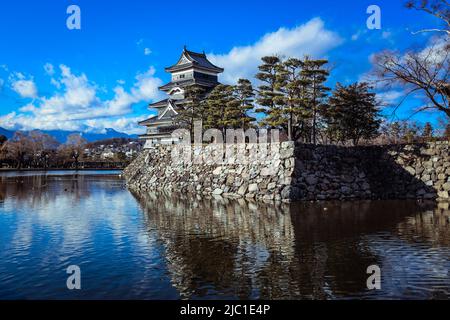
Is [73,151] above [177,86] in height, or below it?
below

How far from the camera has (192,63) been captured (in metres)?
40.7

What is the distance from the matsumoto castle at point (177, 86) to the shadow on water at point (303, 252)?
2655 cm

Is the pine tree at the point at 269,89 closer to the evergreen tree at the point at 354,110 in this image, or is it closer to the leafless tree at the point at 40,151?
the evergreen tree at the point at 354,110

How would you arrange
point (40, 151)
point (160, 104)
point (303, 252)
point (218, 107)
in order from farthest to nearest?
point (40, 151)
point (160, 104)
point (218, 107)
point (303, 252)

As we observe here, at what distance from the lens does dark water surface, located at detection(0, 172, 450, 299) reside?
214 inches

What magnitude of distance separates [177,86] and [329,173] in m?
25.9

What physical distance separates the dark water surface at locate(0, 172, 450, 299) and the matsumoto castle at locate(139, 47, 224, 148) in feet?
86.5

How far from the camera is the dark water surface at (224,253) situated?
543 cm

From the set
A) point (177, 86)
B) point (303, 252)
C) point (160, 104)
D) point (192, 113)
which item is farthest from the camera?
point (160, 104)

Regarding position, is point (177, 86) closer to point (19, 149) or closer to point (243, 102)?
point (243, 102)

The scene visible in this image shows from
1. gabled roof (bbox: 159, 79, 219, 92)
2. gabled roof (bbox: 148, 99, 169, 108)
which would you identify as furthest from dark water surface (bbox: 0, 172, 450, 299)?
gabled roof (bbox: 148, 99, 169, 108)

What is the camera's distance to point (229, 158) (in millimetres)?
21297

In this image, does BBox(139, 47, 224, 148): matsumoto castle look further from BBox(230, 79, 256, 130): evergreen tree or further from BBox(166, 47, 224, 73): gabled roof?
BBox(230, 79, 256, 130): evergreen tree

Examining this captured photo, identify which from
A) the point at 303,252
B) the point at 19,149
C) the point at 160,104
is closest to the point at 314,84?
the point at 303,252
